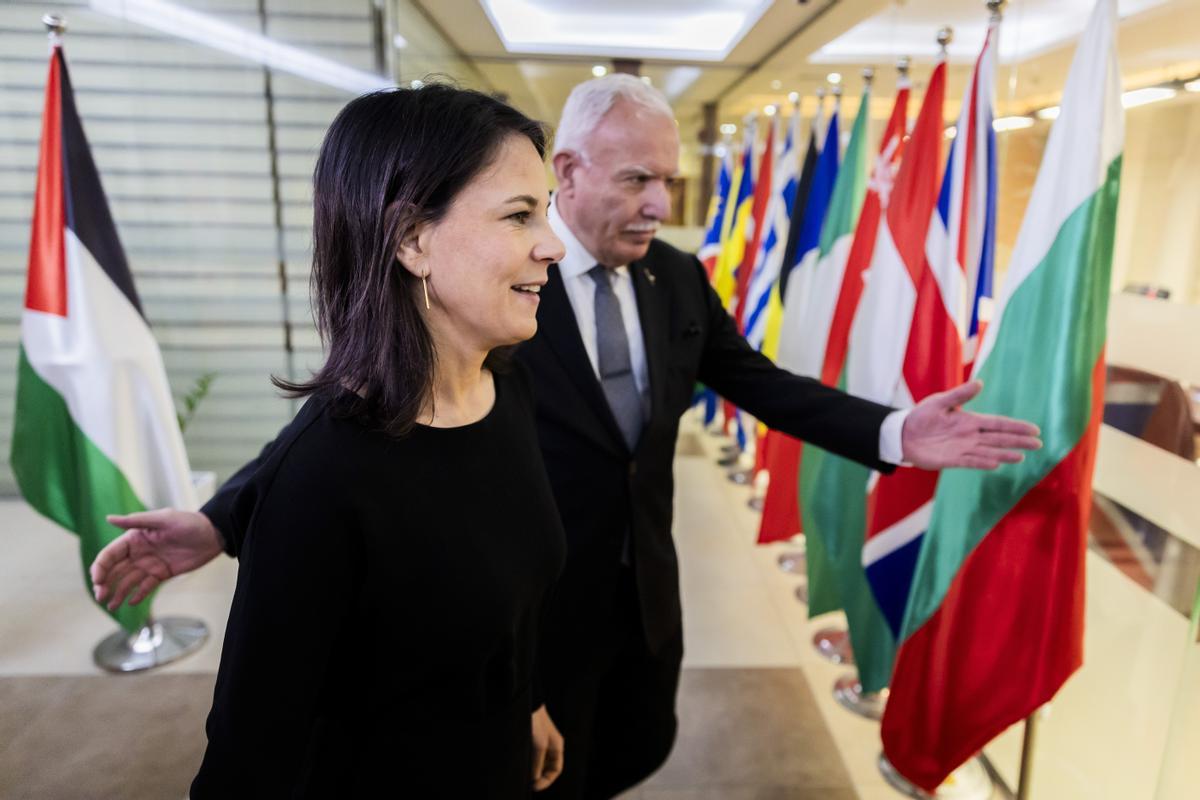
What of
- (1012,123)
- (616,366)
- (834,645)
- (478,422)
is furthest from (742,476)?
(478,422)

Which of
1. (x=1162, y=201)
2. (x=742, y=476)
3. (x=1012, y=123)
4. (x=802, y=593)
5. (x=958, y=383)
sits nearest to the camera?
(x=1162, y=201)

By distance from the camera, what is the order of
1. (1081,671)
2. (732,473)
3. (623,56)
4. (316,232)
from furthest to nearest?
(623,56)
(732,473)
(1081,671)
(316,232)

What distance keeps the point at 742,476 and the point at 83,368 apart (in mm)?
3484

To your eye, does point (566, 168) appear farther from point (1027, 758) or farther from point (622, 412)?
point (1027, 758)

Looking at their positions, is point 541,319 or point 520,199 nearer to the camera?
point 520,199

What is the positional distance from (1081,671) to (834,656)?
3.33ft

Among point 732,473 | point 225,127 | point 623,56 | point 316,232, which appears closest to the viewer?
point 316,232

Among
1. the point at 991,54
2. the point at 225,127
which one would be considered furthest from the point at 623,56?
the point at 991,54

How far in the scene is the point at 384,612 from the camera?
83 cm

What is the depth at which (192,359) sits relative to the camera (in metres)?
3.68

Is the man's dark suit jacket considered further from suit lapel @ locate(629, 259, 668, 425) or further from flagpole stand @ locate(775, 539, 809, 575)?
flagpole stand @ locate(775, 539, 809, 575)

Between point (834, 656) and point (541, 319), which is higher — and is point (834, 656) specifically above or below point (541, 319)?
below

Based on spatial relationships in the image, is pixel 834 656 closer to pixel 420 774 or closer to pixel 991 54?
pixel 991 54

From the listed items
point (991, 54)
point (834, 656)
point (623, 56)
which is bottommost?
point (834, 656)
